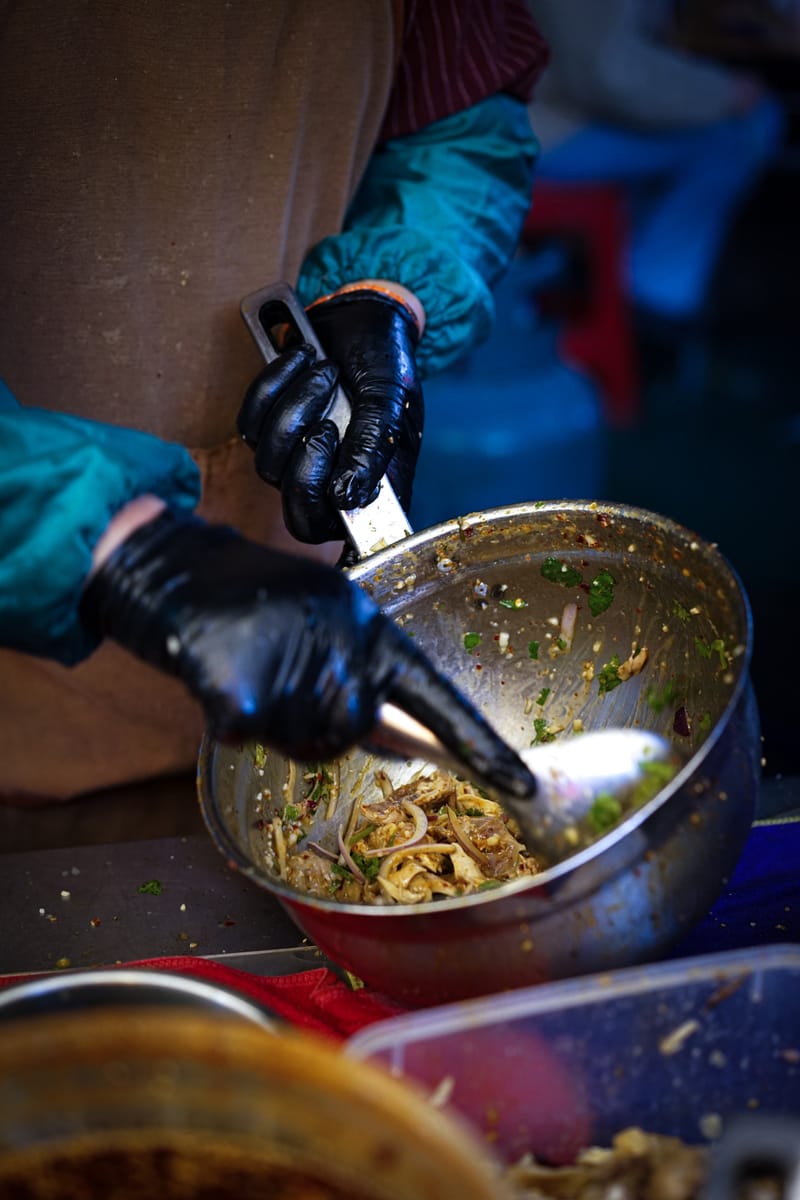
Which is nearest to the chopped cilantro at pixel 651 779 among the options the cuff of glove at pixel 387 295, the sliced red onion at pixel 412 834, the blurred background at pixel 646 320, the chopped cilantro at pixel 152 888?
the sliced red onion at pixel 412 834

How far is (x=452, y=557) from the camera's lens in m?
1.26

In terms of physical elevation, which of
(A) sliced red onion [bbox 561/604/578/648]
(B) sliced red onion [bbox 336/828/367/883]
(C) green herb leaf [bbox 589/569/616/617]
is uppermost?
(C) green herb leaf [bbox 589/569/616/617]

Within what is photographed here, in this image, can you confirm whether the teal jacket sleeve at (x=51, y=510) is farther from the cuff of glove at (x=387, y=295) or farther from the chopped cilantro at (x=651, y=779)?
the cuff of glove at (x=387, y=295)

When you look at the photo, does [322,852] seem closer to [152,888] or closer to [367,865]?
[367,865]

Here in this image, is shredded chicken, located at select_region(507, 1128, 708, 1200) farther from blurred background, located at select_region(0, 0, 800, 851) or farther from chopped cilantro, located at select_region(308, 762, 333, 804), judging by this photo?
blurred background, located at select_region(0, 0, 800, 851)

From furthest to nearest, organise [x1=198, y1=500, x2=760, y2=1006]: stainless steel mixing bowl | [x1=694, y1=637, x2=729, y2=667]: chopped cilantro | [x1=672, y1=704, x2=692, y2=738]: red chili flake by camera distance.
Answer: [x1=672, y1=704, x2=692, y2=738]: red chili flake < [x1=694, y1=637, x2=729, y2=667]: chopped cilantro < [x1=198, y1=500, x2=760, y2=1006]: stainless steel mixing bowl

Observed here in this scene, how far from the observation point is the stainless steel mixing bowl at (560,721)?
85 centimetres

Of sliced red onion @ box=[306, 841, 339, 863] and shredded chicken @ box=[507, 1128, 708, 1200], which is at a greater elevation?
shredded chicken @ box=[507, 1128, 708, 1200]

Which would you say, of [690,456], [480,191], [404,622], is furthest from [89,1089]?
[690,456]

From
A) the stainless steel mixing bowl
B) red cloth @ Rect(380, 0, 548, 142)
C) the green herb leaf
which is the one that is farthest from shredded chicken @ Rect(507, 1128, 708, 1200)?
red cloth @ Rect(380, 0, 548, 142)

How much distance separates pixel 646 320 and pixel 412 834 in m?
4.26

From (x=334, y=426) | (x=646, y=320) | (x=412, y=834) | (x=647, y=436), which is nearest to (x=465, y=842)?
(x=412, y=834)

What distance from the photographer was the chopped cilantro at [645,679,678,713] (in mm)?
1204

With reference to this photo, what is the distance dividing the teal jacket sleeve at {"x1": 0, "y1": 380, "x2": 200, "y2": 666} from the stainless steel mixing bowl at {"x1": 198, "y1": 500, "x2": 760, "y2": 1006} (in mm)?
239
